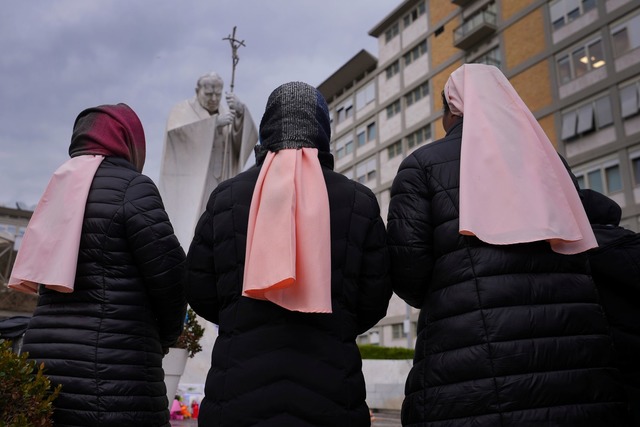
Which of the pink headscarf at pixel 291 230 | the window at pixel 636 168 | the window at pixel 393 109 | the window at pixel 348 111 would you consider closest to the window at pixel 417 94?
the window at pixel 393 109

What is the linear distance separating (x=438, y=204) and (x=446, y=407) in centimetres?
71

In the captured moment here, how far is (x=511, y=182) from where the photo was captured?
2.10 meters

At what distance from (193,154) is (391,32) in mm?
31479

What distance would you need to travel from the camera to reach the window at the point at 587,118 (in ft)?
71.4

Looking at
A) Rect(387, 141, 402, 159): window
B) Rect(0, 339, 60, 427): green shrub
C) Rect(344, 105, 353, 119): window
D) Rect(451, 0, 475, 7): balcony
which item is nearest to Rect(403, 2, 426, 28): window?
Rect(451, 0, 475, 7): balcony

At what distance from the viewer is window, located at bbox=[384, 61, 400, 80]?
35.4m

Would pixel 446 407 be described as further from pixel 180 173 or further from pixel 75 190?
pixel 180 173

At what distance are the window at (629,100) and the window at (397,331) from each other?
15.1 meters

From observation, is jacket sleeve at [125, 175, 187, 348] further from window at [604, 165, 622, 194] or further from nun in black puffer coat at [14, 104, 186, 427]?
window at [604, 165, 622, 194]

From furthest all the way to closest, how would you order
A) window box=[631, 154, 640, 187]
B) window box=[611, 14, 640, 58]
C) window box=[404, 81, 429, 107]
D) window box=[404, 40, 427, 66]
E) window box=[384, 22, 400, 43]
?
window box=[384, 22, 400, 43] < window box=[404, 40, 427, 66] < window box=[404, 81, 429, 107] < window box=[611, 14, 640, 58] < window box=[631, 154, 640, 187]

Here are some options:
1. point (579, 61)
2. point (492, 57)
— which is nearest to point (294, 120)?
point (579, 61)

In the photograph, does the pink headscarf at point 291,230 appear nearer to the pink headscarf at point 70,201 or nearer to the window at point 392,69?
the pink headscarf at point 70,201

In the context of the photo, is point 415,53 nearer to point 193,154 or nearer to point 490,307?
point 193,154

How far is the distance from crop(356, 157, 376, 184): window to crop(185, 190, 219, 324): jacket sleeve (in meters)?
34.7
